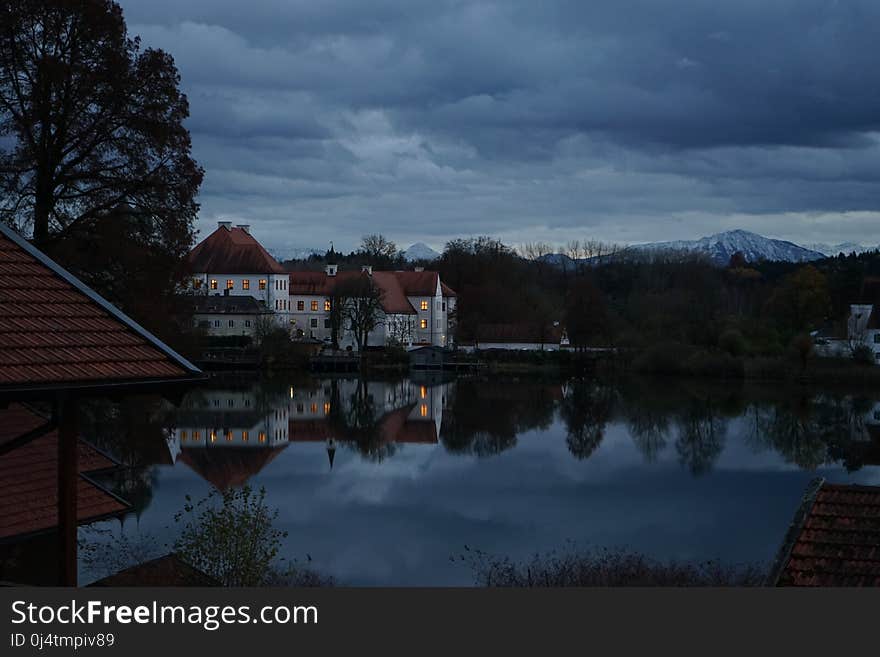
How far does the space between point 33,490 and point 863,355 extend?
164 feet

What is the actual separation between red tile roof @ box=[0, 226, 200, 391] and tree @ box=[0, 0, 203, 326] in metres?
7.89

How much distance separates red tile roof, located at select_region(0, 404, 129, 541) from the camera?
7.88 metres

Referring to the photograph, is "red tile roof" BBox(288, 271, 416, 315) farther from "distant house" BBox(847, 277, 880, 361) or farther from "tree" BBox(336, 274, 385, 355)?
"distant house" BBox(847, 277, 880, 361)

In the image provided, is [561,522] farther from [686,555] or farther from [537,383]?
[537,383]

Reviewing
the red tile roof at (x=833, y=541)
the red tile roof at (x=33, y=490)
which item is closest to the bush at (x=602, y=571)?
the red tile roof at (x=33, y=490)

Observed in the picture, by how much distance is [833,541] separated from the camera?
20.7ft

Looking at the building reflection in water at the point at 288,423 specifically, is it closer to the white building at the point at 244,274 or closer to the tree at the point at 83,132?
the tree at the point at 83,132

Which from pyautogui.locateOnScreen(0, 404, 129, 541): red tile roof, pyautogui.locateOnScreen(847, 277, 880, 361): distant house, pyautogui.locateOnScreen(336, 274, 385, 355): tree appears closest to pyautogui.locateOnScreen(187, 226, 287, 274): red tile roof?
pyautogui.locateOnScreen(336, 274, 385, 355): tree

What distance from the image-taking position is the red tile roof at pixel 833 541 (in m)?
6.02

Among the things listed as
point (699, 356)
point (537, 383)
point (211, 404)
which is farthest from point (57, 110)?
point (699, 356)

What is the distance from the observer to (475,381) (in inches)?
2050

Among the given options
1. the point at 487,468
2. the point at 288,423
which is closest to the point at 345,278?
the point at 288,423

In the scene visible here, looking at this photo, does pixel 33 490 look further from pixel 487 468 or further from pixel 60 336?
pixel 487 468

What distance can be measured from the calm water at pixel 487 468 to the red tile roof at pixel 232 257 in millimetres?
27045
